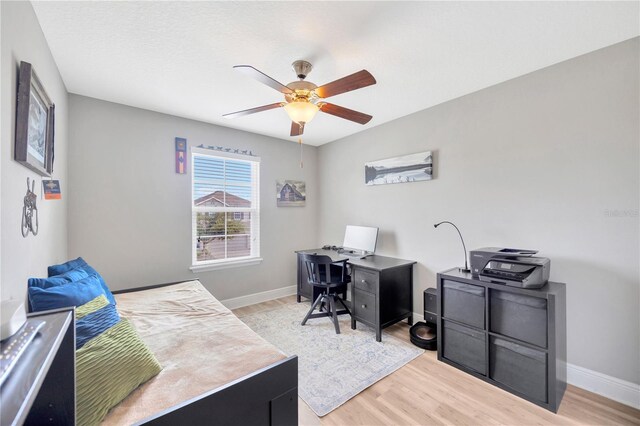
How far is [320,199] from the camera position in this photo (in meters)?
4.54

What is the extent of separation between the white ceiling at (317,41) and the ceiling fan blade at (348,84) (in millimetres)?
323

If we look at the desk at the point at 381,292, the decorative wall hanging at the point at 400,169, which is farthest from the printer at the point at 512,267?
the decorative wall hanging at the point at 400,169

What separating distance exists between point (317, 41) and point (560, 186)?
Result: 7.26 feet

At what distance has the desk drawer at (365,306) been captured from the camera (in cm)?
277

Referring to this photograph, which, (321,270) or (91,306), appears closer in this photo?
(91,306)

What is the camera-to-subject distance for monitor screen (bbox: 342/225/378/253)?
3.45 metres

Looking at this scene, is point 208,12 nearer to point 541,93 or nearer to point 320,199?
point 541,93

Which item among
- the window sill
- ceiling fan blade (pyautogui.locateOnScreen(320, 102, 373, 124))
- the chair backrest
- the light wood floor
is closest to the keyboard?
the light wood floor

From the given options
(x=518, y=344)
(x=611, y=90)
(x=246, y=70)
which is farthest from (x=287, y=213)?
(x=611, y=90)

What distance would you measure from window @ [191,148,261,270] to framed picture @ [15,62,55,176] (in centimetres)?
161

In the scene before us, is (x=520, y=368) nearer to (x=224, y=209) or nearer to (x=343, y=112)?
(x=343, y=112)

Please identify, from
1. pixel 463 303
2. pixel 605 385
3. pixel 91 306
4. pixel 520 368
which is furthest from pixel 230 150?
pixel 605 385

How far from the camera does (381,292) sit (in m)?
2.72

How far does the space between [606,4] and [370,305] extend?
2.78 metres
